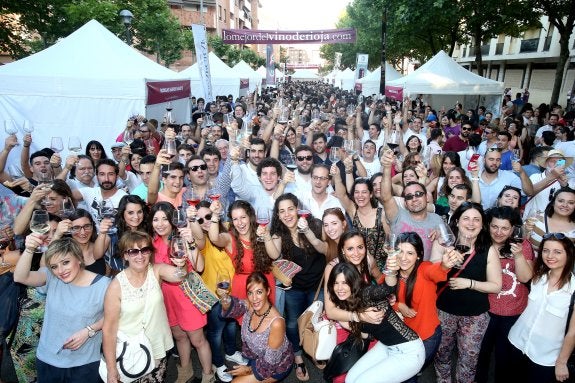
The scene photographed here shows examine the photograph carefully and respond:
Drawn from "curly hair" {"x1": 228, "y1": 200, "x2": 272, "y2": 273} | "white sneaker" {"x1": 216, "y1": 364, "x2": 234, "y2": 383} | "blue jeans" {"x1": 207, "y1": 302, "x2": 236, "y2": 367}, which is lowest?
"white sneaker" {"x1": 216, "y1": 364, "x2": 234, "y2": 383}

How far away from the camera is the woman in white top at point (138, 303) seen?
9.24ft

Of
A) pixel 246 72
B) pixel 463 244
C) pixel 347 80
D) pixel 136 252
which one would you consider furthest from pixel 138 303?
pixel 347 80

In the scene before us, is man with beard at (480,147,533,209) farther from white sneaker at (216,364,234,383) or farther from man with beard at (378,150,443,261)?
white sneaker at (216,364,234,383)

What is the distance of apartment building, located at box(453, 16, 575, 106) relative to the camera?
24.6 metres

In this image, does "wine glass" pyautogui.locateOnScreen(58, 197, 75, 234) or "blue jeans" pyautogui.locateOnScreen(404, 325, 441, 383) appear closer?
"blue jeans" pyautogui.locateOnScreen(404, 325, 441, 383)

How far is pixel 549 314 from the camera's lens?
3.02m

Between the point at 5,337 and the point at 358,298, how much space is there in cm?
314

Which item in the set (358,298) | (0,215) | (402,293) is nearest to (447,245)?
(402,293)

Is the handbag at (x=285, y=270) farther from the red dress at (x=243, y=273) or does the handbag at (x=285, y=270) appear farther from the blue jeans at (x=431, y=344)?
the blue jeans at (x=431, y=344)

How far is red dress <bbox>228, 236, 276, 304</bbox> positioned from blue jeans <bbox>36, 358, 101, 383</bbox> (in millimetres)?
1298

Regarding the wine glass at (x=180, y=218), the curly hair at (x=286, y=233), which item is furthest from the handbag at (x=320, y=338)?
the wine glass at (x=180, y=218)

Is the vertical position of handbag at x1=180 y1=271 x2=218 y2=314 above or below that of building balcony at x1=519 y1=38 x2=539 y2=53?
below

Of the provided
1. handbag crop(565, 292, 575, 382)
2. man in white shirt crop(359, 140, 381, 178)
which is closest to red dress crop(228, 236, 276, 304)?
handbag crop(565, 292, 575, 382)

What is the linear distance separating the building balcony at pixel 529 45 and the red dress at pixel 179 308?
3235cm
